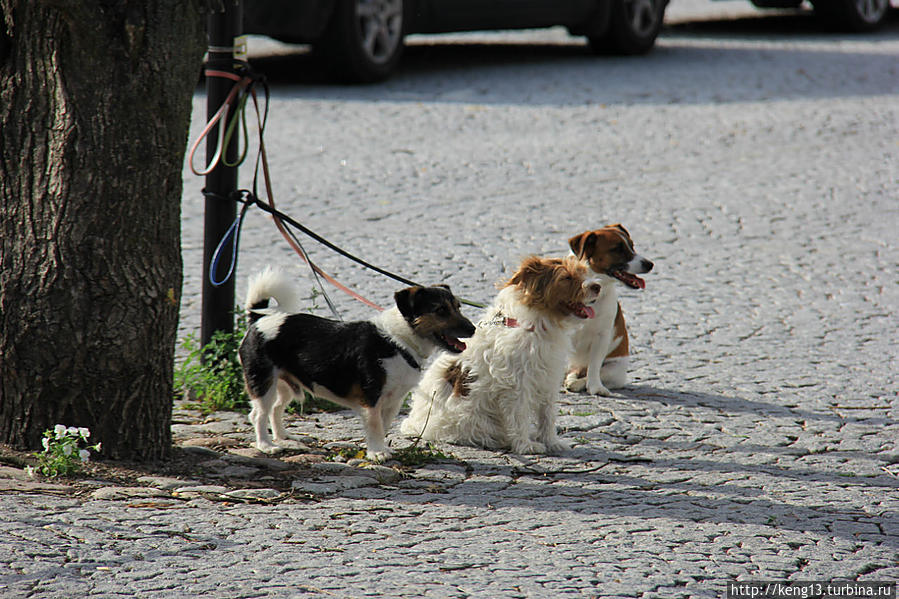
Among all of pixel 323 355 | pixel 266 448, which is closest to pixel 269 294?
pixel 323 355

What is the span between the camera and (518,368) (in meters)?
5.52

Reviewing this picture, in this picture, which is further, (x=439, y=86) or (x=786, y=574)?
(x=439, y=86)

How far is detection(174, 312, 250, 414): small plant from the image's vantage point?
6102 mm

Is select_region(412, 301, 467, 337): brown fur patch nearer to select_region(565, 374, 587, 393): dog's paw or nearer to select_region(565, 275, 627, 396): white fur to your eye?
select_region(565, 275, 627, 396): white fur

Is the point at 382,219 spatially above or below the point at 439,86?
below

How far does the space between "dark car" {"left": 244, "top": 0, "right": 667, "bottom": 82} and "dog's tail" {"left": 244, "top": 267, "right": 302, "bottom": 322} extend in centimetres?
692

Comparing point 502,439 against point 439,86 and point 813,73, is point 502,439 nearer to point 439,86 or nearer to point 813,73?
point 439,86

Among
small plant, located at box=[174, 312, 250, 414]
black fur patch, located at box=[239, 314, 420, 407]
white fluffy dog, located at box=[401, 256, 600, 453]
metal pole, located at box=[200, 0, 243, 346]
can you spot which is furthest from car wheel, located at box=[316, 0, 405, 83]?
black fur patch, located at box=[239, 314, 420, 407]

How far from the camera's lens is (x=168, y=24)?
478cm

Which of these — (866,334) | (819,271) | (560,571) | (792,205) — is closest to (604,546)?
(560,571)

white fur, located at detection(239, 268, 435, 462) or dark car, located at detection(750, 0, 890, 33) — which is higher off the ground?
dark car, located at detection(750, 0, 890, 33)

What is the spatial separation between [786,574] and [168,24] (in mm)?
3353

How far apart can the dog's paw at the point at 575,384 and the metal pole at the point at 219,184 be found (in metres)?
2.00

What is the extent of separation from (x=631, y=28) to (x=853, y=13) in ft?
16.2
